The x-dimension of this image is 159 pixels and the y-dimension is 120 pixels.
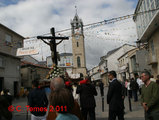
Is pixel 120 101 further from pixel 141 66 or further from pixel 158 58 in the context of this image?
pixel 141 66

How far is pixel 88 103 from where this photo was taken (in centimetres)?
512

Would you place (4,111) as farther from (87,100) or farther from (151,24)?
(151,24)

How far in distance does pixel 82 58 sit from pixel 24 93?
44.5 metres

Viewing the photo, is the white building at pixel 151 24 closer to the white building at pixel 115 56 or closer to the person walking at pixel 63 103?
the person walking at pixel 63 103

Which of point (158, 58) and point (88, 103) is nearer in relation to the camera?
point (88, 103)

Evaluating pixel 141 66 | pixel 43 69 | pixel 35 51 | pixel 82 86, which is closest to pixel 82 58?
pixel 43 69

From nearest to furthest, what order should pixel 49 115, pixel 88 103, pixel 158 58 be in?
pixel 49 115 < pixel 88 103 < pixel 158 58

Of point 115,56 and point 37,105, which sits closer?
point 37,105

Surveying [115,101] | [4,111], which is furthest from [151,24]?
[4,111]

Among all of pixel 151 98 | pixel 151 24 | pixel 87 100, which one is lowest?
pixel 87 100

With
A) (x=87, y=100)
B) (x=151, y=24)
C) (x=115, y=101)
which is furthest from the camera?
(x=151, y=24)

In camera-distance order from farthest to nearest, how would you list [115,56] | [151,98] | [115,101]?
1. [115,56]
2. [115,101]
3. [151,98]

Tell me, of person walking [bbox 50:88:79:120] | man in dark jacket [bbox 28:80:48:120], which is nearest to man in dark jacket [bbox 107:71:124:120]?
man in dark jacket [bbox 28:80:48:120]

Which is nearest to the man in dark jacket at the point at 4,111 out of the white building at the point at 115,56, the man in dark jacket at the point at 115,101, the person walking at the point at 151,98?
the person walking at the point at 151,98
